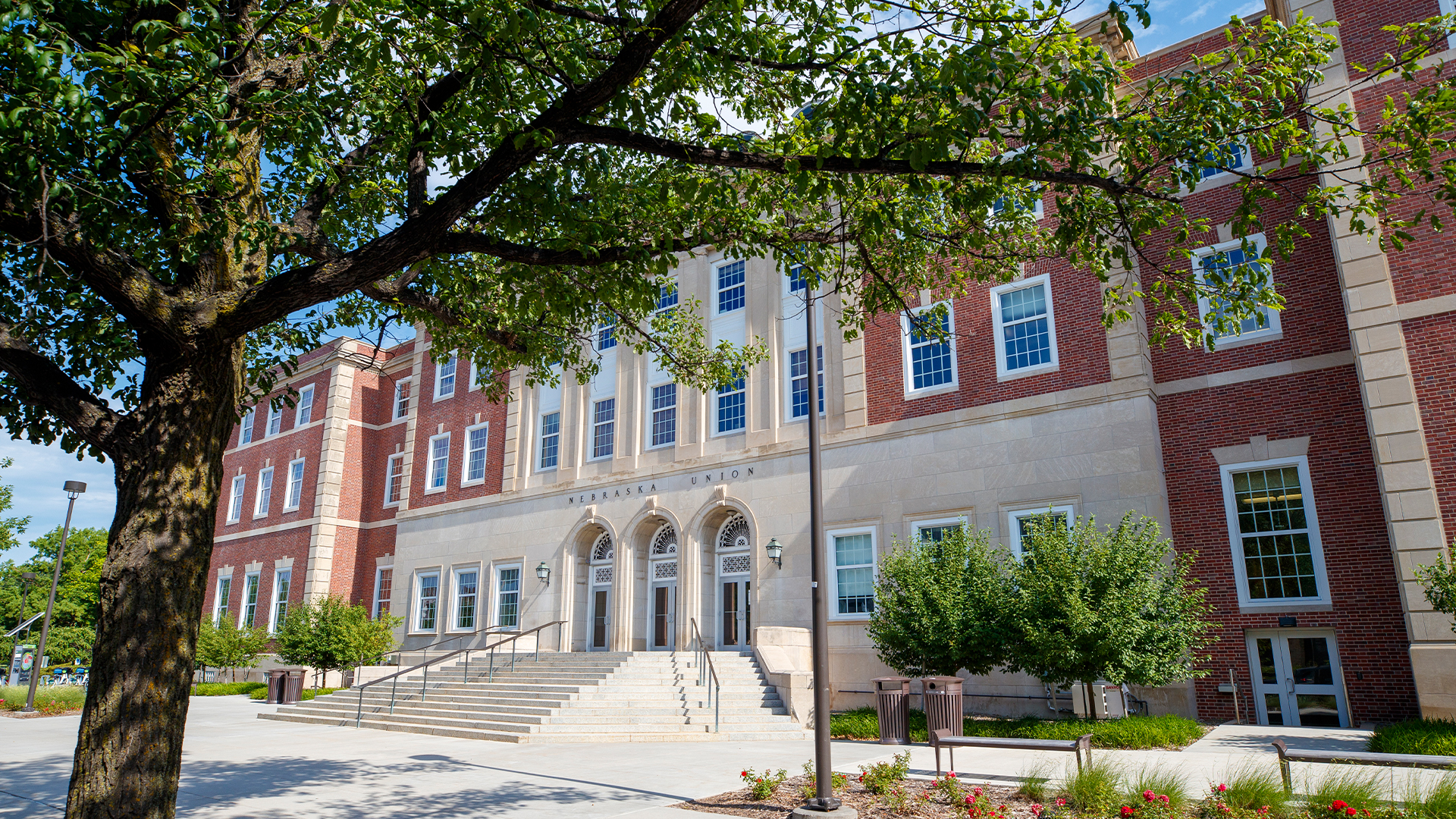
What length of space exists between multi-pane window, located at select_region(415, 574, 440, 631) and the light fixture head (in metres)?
14.3

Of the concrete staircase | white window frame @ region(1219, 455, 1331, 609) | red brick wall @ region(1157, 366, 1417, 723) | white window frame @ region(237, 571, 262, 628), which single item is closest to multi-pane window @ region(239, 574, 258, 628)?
white window frame @ region(237, 571, 262, 628)

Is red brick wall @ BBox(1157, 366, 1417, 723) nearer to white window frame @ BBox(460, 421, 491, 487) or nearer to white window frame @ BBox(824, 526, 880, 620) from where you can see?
white window frame @ BBox(824, 526, 880, 620)

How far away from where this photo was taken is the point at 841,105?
713cm

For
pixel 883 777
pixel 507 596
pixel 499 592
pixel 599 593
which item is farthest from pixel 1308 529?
pixel 499 592

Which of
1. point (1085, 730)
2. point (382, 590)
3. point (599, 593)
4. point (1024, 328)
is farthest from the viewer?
point (382, 590)

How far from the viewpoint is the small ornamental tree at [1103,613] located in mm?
14188

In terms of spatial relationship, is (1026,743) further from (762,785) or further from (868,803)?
(762,785)

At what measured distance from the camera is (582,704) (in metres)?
18.0

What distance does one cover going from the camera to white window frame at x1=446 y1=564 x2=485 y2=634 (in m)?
28.8

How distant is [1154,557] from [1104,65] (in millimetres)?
9881

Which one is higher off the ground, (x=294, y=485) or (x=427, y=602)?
(x=294, y=485)

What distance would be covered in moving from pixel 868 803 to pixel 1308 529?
445 inches

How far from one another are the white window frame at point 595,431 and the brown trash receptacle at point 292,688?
10.2 meters

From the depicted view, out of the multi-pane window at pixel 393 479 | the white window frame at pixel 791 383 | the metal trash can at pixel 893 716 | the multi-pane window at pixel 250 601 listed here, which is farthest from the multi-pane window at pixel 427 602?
the metal trash can at pixel 893 716
